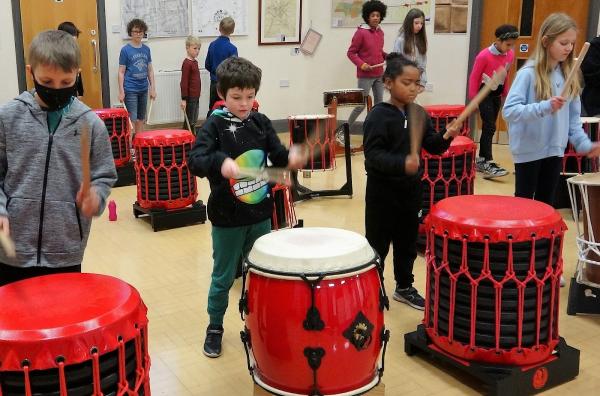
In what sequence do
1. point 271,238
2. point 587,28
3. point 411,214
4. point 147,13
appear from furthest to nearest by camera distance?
point 147,13
point 587,28
point 411,214
point 271,238

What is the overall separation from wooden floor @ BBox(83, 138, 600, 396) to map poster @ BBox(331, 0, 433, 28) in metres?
3.64

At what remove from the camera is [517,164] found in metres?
3.38

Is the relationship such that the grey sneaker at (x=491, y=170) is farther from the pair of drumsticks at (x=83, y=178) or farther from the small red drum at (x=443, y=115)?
the pair of drumsticks at (x=83, y=178)

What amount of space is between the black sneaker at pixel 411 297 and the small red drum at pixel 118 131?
3.34 meters

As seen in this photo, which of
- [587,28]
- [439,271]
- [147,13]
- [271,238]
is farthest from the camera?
[147,13]

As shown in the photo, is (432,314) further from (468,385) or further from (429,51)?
(429,51)

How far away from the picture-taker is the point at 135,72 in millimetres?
7262

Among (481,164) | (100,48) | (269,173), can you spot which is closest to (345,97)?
(481,164)

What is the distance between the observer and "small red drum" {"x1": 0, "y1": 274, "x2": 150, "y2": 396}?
5.37 ft

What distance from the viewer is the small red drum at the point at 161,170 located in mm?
4863

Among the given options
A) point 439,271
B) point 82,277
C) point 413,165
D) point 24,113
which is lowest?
point 439,271

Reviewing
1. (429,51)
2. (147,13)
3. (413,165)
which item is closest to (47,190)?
(413,165)

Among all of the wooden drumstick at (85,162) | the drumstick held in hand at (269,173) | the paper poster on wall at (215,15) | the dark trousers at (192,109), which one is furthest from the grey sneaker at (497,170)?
the wooden drumstick at (85,162)

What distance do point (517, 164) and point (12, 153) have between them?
2299mm
